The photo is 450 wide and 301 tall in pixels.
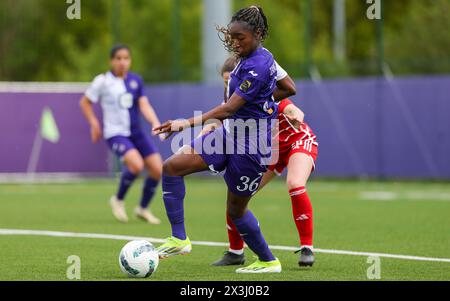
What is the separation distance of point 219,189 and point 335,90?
17.0ft

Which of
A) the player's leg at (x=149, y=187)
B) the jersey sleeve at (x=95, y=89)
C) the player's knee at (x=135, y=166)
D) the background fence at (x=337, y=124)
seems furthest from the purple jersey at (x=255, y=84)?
the background fence at (x=337, y=124)

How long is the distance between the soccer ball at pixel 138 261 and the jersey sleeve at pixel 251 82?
4.74 ft

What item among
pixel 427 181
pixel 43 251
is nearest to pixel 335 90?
pixel 427 181

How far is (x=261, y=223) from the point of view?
537 inches

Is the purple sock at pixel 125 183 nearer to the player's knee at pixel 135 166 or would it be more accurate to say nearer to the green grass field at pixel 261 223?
the player's knee at pixel 135 166

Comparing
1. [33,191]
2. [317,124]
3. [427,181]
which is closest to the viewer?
[33,191]

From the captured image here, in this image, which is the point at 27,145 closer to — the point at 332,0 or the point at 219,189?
the point at 219,189

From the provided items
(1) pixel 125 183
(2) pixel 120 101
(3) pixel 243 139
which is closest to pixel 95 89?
(2) pixel 120 101

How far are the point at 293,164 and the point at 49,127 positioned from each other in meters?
18.9

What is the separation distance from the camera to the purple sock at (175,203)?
28.5 ft

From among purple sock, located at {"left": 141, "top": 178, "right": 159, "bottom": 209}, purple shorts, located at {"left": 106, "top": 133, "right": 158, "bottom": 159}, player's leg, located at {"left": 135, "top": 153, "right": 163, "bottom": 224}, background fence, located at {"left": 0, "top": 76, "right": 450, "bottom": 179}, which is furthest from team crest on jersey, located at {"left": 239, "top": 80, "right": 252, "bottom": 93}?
background fence, located at {"left": 0, "top": 76, "right": 450, "bottom": 179}

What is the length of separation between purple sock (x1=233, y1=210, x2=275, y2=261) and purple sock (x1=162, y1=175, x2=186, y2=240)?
497 mm

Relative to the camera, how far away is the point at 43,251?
9.99m

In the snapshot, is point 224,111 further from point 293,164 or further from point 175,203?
point 293,164
